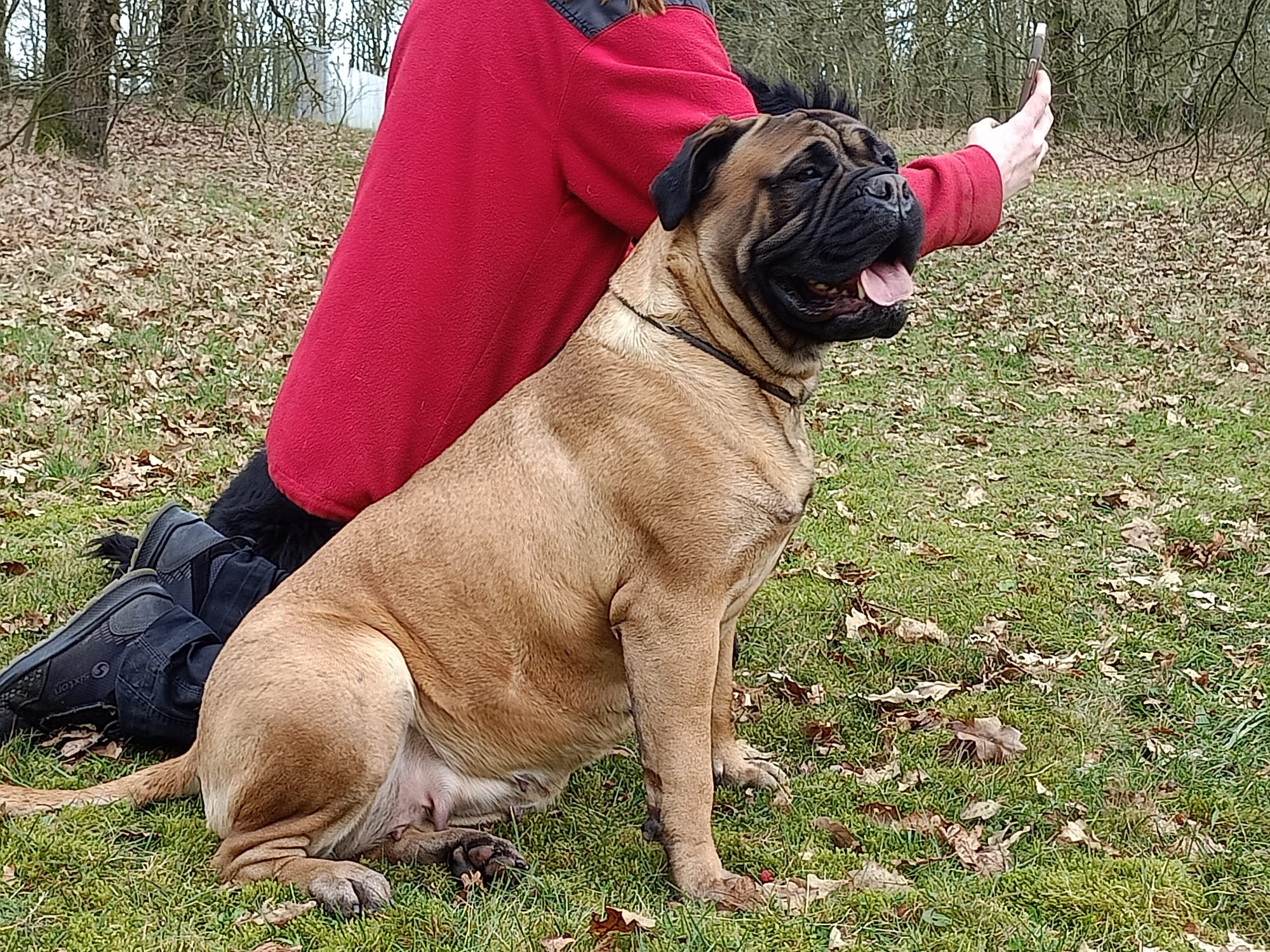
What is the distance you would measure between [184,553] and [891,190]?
287 centimetres

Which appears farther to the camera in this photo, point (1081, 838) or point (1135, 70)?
point (1135, 70)

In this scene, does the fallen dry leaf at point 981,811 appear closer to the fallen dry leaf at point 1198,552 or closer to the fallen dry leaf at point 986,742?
the fallen dry leaf at point 986,742

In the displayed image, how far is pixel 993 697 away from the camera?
15.6 feet

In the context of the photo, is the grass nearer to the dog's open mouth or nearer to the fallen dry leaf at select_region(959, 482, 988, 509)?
the fallen dry leaf at select_region(959, 482, 988, 509)

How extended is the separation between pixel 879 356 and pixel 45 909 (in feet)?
33.1

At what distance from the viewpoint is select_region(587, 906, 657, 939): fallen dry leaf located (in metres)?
3.17

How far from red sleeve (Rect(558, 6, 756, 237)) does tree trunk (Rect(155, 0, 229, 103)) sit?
12.9 m

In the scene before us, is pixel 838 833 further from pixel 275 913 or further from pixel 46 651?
pixel 46 651

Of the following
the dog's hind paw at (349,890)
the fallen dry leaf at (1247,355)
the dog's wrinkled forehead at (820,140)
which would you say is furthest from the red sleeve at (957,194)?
the fallen dry leaf at (1247,355)

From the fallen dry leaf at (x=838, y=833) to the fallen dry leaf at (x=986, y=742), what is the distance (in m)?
0.66

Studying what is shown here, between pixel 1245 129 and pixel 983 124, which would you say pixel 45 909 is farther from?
pixel 1245 129

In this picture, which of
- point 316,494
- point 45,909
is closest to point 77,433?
point 316,494

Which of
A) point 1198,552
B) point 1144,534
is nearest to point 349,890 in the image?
point 1198,552

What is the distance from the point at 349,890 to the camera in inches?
128
